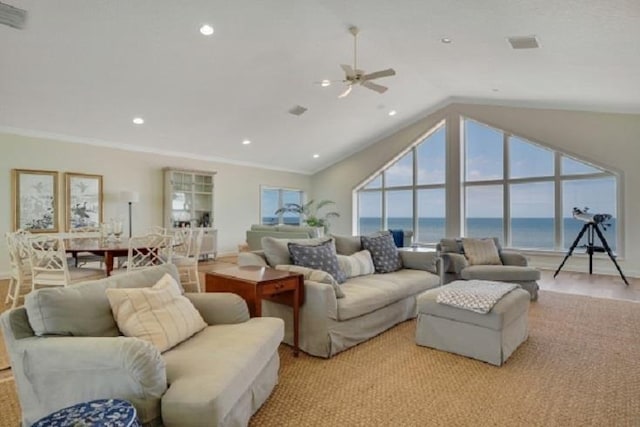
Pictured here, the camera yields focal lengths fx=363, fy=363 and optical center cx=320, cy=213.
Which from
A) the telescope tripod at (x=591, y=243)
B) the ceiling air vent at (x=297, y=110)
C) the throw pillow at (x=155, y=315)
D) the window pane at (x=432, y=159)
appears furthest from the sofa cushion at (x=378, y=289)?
the window pane at (x=432, y=159)

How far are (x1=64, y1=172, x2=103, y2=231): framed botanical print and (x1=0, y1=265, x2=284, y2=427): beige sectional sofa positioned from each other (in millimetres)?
5312

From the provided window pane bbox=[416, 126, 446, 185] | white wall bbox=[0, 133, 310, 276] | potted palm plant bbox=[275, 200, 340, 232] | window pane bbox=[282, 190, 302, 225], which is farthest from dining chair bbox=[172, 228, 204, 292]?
window pane bbox=[416, 126, 446, 185]

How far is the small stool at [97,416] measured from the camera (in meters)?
1.28

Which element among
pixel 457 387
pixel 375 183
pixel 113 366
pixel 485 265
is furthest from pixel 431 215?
pixel 113 366

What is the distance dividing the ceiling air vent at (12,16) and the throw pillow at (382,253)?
4239 millimetres

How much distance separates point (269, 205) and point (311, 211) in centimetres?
143

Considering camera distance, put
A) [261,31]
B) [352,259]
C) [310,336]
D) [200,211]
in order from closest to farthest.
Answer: [310,336]
[352,259]
[261,31]
[200,211]

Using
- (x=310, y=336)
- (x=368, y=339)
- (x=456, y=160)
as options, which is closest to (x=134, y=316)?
(x=310, y=336)

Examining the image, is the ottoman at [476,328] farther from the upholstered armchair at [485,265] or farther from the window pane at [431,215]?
the window pane at [431,215]

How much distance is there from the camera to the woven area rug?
81.7 inches

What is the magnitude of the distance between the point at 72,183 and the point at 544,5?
283 inches

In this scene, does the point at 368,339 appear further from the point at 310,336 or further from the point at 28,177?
the point at 28,177

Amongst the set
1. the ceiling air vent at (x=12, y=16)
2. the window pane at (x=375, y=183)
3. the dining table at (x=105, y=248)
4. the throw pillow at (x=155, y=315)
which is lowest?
the throw pillow at (x=155, y=315)

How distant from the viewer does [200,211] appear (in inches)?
325
